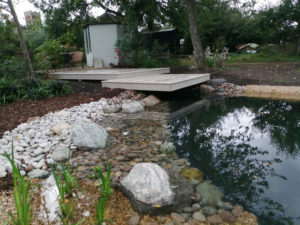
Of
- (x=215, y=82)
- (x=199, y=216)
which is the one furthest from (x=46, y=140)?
Answer: (x=215, y=82)

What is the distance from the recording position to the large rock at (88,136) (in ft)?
9.70

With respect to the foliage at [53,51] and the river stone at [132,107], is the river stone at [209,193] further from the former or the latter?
the foliage at [53,51]

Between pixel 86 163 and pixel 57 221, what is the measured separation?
35.0 inches

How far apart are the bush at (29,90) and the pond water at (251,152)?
10.2 ft

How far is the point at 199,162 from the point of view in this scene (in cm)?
277

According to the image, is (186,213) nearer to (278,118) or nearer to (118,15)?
(278,118)

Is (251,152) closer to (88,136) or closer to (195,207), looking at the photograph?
(195,207)

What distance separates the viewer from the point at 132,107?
4758mm

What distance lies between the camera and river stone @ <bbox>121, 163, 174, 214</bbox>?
1.85 metres

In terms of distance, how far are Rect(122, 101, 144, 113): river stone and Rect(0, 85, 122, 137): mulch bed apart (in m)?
0.80

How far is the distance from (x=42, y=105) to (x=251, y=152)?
3.97 metres

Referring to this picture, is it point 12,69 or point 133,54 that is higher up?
point 133,54

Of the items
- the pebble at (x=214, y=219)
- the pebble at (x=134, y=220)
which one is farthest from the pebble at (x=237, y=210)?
the pebble at (x=134, y=220)

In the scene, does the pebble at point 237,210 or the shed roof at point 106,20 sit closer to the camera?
the pebble at point 237,210
